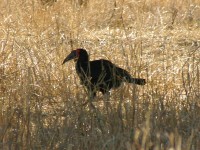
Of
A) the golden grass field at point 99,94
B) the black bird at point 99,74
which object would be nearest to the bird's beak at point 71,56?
the black bird at point 99,74

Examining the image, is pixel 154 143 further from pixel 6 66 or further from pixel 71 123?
pixel 6 66

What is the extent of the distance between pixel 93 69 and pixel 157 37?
2.52 meters

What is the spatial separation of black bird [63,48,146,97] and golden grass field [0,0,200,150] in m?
0.09

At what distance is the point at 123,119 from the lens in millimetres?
4441

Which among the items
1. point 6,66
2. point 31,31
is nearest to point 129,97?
point 6,66

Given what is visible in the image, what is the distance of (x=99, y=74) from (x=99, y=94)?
19 cm

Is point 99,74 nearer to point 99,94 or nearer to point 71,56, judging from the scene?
point 99,94

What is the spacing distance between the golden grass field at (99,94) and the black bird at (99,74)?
0.30 ft

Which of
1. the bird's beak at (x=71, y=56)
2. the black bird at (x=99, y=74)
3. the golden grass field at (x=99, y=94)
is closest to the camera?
the golden grass field at (x=99, y=94)

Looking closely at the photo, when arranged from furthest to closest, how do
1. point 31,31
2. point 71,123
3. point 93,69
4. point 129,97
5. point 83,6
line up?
point 83,6 < point 31,31 < point 93,69 < point 129,97 < point 71,123

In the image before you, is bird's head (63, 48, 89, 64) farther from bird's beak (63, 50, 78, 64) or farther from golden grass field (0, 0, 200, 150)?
golden grass field (0, 0, 200, 150)

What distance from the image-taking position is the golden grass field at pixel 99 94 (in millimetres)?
4250

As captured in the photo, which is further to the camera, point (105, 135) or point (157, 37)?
point (157, 37)

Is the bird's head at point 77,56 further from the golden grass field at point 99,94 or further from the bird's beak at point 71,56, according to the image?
the golden grass field at point 99,94
